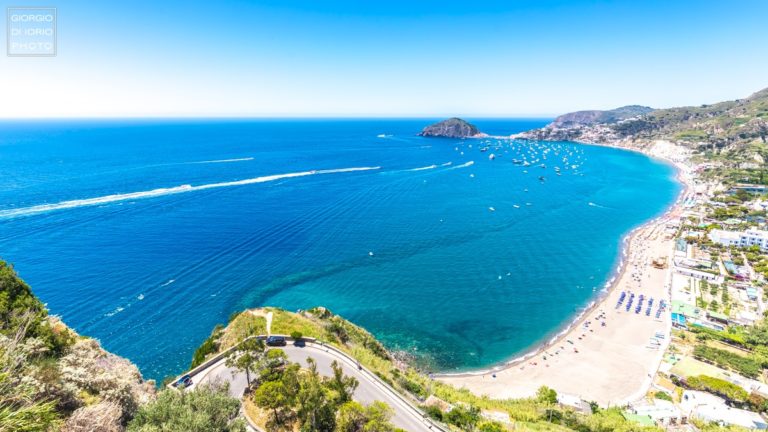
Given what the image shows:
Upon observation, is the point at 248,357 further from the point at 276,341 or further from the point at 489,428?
the point at 489,428

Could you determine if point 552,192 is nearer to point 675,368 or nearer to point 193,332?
point 675,368

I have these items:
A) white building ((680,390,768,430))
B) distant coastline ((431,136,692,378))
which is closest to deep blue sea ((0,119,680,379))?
distant coastline ((431,136,692,378))

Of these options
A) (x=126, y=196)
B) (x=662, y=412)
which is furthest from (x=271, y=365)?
(x=126, y=196)

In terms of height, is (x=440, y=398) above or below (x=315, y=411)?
below

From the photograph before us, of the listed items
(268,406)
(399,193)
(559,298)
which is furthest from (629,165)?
(268,406)

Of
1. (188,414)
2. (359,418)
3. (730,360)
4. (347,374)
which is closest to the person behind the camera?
(188,414)

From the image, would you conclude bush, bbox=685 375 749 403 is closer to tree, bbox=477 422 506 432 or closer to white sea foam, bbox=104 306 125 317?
tree, bbox=477 422 506 432
